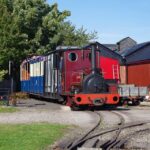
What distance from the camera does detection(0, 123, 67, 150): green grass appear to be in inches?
519

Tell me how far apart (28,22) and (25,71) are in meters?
8.89

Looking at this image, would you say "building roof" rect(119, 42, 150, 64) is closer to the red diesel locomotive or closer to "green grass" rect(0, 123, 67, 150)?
the red diesel locomotive

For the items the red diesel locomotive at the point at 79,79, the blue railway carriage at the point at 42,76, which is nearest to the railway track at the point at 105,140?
the red diesel locomotive at the point at 79,79

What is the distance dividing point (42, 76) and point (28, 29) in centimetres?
1744

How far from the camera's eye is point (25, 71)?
138 feet

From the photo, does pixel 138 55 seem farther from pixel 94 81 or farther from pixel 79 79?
pixel 94 81

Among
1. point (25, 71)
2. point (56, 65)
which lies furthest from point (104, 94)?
point (25, 71)

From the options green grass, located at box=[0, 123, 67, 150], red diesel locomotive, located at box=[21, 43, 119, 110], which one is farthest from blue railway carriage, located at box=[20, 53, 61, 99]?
green grass, located at box=[0, 123, 67, 150]

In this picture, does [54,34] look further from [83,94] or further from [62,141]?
[62,141]

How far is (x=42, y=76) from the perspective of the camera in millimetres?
33219

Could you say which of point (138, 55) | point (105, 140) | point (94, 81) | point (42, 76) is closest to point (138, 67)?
point (138, 55)

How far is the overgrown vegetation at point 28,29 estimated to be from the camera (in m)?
42.7

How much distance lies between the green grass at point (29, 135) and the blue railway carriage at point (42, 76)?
1022cm

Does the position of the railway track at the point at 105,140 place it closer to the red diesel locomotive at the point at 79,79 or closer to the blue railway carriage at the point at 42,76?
the red diesel locomotive at the point at 79,79
